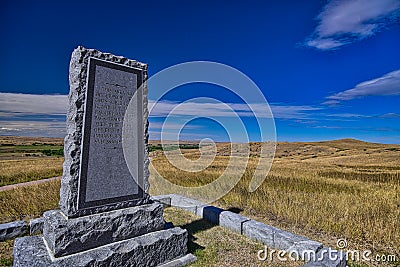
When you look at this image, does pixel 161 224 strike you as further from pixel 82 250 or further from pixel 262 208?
pixel 262 208

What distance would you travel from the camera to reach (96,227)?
12.5 feet

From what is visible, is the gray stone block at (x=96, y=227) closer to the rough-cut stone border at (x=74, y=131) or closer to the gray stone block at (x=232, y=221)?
the rough-cut stone border at (x=74, y=131)

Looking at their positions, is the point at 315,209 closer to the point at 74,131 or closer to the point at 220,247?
the point at 220,247

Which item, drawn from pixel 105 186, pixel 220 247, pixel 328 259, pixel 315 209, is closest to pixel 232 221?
pixel 220 247

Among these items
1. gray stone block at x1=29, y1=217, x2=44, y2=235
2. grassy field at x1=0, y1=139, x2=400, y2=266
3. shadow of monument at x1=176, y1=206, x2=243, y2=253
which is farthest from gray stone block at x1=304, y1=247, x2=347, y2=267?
gray stone block at x1=29, y1=217, x2=44, y2=235

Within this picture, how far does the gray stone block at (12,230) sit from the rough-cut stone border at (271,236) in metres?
4.04

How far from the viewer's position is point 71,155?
3746mm

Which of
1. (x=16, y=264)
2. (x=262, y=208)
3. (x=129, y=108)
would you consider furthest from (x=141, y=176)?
(x=262, y=208)

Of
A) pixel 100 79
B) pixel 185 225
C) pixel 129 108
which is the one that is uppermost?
pixel 100 79

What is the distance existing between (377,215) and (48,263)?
690 centimetres

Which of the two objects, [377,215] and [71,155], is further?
[377,215]

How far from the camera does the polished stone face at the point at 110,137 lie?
3.91 m

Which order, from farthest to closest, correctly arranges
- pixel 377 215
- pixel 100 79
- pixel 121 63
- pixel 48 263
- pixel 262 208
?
pixel 262 208 < pixel 377 215 < pixel 121 63 < pixel 100 79 < pixel 48 263

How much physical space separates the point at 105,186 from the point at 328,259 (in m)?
3.63
